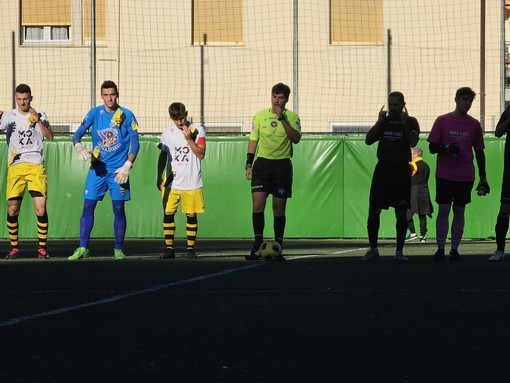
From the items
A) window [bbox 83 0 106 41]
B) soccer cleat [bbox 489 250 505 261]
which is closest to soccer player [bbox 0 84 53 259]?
soccer cleat [bbox 489 250 505 261]

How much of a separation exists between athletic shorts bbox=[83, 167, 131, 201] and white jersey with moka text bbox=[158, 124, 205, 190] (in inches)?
27.3

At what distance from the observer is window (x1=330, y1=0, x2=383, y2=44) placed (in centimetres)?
2448

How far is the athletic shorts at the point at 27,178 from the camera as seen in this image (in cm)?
1435

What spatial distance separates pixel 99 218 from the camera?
21.9 m

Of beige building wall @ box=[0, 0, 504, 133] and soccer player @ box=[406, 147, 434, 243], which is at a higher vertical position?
beige building wall @ box=[0, 0, 504, 133]

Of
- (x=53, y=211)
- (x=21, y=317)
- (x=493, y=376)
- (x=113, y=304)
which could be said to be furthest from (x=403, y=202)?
(x=53, y=211)

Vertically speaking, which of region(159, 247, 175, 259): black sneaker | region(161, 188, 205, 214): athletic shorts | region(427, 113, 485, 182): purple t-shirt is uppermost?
region(427, 113, 485, 182): purple t-shirt

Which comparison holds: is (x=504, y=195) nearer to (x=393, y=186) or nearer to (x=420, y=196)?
(x=393, y=186)

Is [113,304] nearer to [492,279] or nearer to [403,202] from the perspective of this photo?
[492,279]

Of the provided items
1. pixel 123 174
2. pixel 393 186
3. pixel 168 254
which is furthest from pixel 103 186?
pixel 393 186

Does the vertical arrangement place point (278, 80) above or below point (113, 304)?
above

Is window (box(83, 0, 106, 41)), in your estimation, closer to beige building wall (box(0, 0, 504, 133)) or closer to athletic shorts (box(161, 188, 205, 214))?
beige building wall (box(0, 0, 504, 133))

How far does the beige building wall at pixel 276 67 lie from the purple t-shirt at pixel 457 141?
374 inches

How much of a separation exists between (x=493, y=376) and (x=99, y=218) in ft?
54.5
